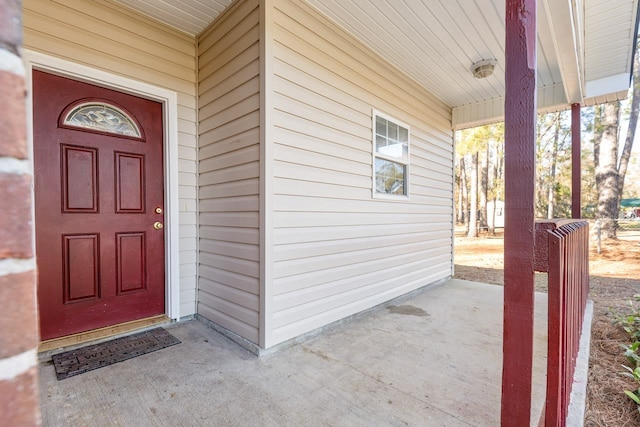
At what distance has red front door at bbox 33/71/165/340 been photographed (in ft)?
7.44

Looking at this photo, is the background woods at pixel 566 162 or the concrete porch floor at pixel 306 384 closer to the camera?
the concrete porch floor at pixel 306 384

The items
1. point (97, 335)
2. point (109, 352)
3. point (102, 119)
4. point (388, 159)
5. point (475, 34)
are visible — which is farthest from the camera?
point (388, 159)

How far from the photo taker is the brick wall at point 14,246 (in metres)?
0.30

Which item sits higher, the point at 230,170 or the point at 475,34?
the point at 475,34

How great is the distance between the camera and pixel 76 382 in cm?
188

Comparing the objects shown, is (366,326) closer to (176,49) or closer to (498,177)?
(176,49)

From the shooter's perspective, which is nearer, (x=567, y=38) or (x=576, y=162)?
(x=567, y=38)

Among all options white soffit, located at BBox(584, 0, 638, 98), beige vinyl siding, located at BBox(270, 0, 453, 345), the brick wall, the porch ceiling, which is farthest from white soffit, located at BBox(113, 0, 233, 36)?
white soffit, located at BBox(584, 0, 638, 98)

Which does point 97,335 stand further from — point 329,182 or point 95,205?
point 329,182

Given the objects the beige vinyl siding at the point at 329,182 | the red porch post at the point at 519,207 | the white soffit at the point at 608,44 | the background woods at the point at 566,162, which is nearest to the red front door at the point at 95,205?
the beige vinyl siding at the point at 329,182

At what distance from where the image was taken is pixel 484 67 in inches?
141

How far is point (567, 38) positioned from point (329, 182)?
232cm

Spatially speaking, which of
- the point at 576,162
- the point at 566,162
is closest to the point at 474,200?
the point at 566,162

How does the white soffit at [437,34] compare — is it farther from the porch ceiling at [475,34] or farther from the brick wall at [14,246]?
the brick wall at [14,246]
